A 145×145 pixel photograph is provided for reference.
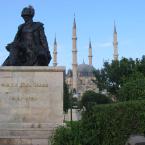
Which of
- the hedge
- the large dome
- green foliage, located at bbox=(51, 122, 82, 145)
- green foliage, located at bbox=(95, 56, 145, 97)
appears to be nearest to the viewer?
green foliage, located at bbox=(51, 122, 82, 145)

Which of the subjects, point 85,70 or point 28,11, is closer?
point 28,11

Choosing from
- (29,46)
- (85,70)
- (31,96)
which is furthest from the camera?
(85,70)

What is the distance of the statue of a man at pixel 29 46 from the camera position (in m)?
13.5

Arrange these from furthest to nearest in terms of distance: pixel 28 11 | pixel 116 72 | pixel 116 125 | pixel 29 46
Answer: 1. pixel 116 72
2. pixel 28 11
3. pixel 29 46
4. pixel 116 125

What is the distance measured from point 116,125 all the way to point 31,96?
274 cm

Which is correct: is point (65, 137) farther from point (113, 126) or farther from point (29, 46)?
point (29, 46)

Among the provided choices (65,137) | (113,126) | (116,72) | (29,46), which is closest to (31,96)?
(29,46)

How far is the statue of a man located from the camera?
1348 centimetres

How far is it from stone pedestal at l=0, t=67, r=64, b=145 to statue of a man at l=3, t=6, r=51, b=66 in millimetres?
581

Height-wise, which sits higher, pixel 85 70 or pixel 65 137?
pixel 85 70

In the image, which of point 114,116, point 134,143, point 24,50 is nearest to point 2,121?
point 24,50

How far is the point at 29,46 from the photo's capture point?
13594 mm

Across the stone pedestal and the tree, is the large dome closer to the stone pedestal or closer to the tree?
the tree

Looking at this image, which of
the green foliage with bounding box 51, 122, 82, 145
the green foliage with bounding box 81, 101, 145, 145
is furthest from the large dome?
the green foliage with bounding box 51, 122, 82, 145
